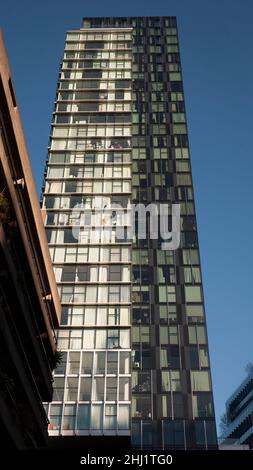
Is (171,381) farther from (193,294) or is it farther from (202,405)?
(193,294)

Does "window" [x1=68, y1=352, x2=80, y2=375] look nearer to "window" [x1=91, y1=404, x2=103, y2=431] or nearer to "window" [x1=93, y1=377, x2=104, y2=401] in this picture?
"window" [x1=93, y1=377, x2=104, y2=401]

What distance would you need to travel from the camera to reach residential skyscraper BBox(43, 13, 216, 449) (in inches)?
2136

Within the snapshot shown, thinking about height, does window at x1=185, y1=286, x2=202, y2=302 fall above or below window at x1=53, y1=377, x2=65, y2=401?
above

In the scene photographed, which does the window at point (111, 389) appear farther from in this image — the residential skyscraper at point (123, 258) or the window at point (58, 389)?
the window at point (58, 389)

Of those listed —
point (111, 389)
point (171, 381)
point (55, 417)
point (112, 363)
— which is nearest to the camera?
point (55, 417)

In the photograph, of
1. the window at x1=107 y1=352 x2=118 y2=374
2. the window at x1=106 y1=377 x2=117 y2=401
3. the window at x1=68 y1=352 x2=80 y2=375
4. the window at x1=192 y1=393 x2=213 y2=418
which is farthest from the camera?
the window at x1=192 y1=393 x2=213 y2=418

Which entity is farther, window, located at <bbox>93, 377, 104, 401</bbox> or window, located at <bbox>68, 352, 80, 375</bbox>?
window, located at <bbox>68, 352, 80, 375</bbox>

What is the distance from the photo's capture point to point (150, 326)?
216ft

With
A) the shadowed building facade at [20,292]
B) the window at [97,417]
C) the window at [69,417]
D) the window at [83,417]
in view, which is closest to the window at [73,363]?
the window at [69,417]

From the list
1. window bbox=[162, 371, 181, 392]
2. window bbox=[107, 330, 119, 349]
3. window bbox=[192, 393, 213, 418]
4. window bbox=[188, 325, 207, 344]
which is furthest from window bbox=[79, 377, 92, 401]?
window bbox=[188, 325, 207, 344]

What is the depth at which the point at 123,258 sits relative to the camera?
6200cm

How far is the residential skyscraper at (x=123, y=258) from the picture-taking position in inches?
2136

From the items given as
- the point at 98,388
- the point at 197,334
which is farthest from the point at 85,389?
the point at 197,334
